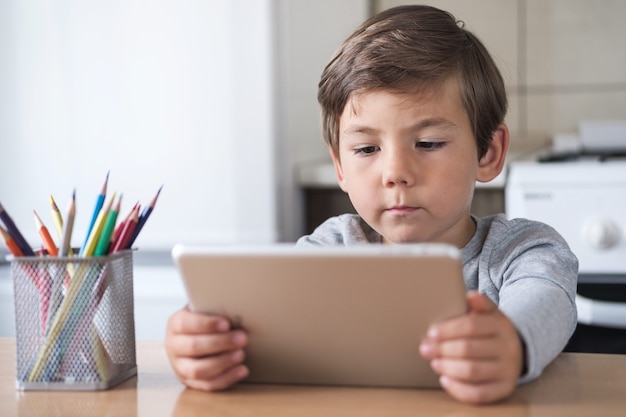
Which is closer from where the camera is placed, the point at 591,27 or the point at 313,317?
the point at 313,317

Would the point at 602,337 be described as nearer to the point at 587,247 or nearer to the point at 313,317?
the point at 587,247

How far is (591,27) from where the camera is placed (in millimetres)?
2646

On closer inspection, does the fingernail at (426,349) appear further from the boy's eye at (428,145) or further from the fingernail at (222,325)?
the boy's eye at (428,145)

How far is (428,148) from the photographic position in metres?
1.16

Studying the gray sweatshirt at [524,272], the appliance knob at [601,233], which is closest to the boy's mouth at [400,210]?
the gray sweatshirt at [524,272]

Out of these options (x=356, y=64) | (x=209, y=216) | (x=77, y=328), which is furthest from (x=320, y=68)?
(x=77, y=328)

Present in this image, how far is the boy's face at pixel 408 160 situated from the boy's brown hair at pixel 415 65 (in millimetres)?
16

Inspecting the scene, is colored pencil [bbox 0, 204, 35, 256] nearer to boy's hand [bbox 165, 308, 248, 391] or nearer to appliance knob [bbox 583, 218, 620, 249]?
boy's hand [bbox 165, 308, 248, 391]

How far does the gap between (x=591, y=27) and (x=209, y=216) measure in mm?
1228

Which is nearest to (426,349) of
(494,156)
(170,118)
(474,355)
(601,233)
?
(474,355)

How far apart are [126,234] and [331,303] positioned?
244mm

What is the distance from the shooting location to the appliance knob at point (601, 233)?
2000 mm

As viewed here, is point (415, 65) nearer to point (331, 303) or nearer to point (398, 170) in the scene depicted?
point (398, 170)

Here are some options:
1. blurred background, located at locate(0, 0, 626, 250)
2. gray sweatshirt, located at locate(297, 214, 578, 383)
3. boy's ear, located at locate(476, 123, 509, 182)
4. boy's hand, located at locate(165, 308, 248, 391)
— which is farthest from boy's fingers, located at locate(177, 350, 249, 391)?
blurred background, located at locate(0, 0, 626, 250)
